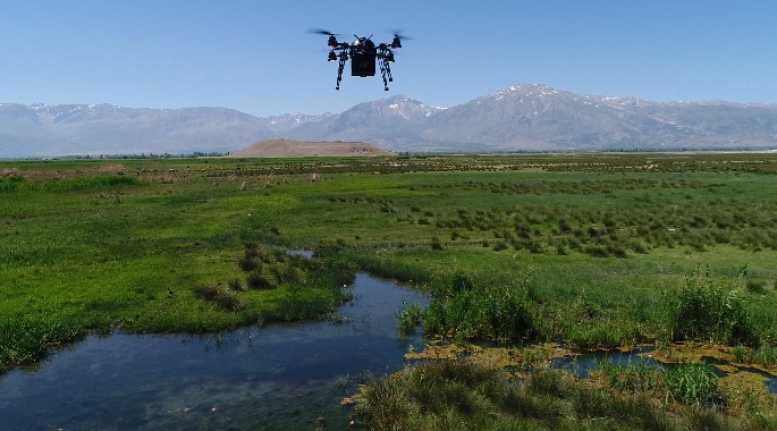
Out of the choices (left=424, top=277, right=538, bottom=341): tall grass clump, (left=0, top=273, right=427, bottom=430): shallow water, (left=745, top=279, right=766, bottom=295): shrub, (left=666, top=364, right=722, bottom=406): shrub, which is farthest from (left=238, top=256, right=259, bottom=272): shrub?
(left=745, top=279, right=766, bottom=295): shrub

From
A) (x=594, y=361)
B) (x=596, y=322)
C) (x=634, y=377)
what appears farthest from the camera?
(x=596, y=322)

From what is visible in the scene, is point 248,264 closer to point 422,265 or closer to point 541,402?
point 422,265

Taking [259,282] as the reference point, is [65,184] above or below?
above

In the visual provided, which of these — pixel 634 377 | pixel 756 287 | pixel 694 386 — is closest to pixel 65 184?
pixel 634 377

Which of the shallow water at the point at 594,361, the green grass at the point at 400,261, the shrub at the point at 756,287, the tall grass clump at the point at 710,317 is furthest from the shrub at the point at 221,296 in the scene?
the shrub at the point at 756,287

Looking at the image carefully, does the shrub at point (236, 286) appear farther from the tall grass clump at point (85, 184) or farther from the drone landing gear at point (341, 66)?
the tall grass clump at point (85, 184)

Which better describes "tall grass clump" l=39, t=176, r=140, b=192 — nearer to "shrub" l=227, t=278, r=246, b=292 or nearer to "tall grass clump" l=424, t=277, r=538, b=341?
"shrub" l=227, t=278, r=246, b=292

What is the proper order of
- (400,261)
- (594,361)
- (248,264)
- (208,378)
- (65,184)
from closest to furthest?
(208,378) → (594,361) → (248,264) → (400,261) → (65,184)
